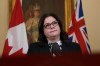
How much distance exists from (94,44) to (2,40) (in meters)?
1.31

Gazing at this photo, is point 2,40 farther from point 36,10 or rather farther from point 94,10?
point 94,10

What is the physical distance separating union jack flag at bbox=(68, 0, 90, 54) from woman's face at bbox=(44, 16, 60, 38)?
924 mm

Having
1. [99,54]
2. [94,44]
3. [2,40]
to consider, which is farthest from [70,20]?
[99,54]

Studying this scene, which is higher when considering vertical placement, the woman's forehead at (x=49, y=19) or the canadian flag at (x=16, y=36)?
the woman's forehead at (x=49, y=19)

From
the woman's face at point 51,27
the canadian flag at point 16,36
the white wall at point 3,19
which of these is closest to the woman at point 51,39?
the woman's face at point 51,27

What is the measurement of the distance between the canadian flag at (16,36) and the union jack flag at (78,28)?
0.63 metres

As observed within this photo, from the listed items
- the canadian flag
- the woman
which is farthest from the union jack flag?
the woman

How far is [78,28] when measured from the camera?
2.73 m

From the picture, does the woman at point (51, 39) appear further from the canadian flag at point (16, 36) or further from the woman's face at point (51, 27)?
the canadian flag at point (16, 36)

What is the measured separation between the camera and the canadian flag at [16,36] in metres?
2.56

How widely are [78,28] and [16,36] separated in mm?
849

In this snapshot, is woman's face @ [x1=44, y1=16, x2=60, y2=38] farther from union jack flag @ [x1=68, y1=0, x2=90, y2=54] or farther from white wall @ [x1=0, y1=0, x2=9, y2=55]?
white wall @ [x1=0, y1=0, x2=9, y2=55]

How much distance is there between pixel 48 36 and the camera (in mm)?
1759

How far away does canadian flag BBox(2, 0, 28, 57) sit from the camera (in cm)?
256
